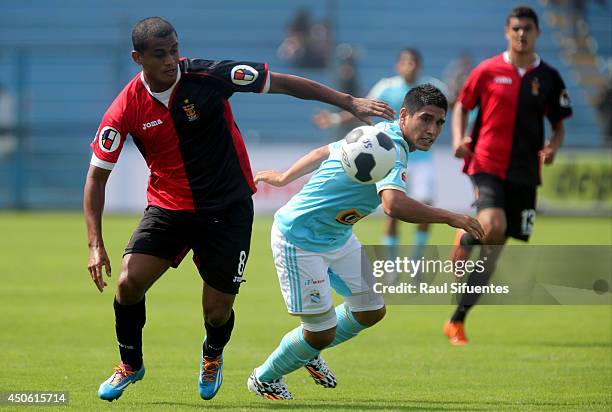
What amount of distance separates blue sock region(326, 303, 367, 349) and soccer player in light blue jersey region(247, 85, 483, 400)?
3.4 inches

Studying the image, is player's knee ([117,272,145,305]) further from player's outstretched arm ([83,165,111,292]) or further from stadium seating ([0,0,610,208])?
stadium seating ([0,0,610,208])

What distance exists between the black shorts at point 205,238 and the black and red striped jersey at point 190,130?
2.7 inches

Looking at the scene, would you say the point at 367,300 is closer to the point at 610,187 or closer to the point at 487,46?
the point at 610,187

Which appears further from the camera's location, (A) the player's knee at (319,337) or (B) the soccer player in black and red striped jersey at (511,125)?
(B) the soccer player in black and red striped jersey at (511,125)

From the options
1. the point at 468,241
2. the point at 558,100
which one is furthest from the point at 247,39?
the point at 468,241

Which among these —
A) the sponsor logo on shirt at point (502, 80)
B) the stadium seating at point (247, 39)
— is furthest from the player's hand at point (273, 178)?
the stadium seating at point (247, 39)

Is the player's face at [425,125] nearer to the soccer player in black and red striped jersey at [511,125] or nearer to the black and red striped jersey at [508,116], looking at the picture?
the soccer player in black and red striped jersey at [511,125]

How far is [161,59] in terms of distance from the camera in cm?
614

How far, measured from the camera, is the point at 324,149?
6562mm

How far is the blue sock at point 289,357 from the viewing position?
6.34 meters

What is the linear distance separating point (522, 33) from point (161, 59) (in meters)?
4.10

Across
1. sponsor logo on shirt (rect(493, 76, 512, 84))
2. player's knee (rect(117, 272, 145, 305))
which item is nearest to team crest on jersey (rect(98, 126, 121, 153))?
player's knee (rect(117, 272, 145, 305))

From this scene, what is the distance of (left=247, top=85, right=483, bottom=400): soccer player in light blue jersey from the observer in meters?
6.18

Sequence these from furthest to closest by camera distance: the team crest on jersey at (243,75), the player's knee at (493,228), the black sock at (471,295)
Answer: the player's knee at (493,228) → the black sock at (471,295) → the team crest on jersey at (243,75)
